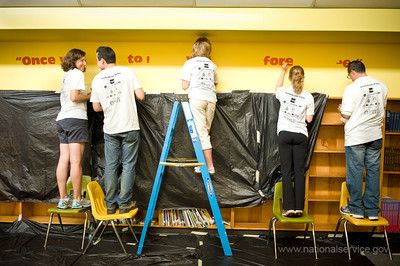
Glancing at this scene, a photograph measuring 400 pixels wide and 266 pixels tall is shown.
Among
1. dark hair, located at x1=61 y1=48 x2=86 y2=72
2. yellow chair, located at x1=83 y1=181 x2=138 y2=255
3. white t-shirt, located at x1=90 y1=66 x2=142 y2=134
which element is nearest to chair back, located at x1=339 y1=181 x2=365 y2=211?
yellow chair, located at x1=83 y1=181 x2=138 y2=255

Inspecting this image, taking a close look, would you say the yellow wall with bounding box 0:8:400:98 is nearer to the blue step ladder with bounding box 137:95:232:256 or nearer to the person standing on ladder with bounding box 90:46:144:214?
the person standing on ladder with bounding box 90:46:144:214

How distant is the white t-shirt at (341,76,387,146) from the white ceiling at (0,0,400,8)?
865mm

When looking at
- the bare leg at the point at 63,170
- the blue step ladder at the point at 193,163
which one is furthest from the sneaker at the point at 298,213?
the bare leg at the point at 63,170

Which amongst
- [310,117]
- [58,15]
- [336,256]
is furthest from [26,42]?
[336,256]

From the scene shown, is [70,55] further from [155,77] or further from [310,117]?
[310,117]

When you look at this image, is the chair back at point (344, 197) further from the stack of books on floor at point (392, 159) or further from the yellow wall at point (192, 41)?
the yellow wall at point (192, 41)

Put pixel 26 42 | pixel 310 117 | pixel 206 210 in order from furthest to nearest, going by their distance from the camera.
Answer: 1. pixel 26 42
2. pixel 206 210
3. pixel 310 117

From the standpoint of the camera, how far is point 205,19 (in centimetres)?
301

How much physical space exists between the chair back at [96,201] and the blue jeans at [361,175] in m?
2.46

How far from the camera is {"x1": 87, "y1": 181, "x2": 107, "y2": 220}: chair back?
262 cm

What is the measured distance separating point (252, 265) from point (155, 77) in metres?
2.32

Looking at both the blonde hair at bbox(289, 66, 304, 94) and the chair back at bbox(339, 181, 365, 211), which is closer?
the blonde hair at bbox(289, 66, 304, 94)

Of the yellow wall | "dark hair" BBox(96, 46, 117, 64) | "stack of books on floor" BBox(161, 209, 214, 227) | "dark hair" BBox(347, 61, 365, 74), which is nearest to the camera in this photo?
"dark hair" BBox(96, 46, 117, 64)

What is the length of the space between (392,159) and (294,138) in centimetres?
136
